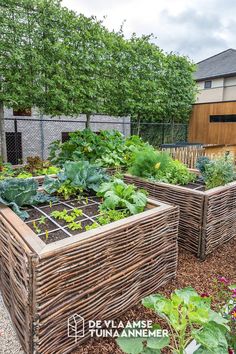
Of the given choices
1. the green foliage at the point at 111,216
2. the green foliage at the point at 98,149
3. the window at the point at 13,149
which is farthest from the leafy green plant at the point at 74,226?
the window at the point at 13,149

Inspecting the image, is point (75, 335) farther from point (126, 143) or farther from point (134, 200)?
point (126, 143)

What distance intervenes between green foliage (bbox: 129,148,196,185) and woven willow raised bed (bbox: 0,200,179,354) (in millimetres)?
1008

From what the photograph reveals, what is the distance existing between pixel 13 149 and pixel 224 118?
8.71 meters

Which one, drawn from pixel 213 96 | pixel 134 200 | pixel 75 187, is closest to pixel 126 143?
pixel 75 187

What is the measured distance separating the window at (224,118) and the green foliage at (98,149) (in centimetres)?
794

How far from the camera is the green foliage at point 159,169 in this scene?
294 centimetres

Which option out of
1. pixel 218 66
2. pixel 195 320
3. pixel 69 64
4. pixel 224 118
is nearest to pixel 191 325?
pixel 195 320

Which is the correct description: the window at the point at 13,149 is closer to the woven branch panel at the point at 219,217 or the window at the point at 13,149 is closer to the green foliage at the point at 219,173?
the green foliage at the point at 219,173

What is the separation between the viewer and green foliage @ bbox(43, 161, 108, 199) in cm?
240

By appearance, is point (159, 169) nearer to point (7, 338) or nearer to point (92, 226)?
point (92, 226)

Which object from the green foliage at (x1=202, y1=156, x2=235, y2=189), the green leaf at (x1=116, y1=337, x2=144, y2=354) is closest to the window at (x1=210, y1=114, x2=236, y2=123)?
the green foliage at (x1=202, y1=156, x2=235, y2=189)

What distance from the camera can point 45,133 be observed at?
8.44 metres

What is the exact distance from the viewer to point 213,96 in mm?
17469

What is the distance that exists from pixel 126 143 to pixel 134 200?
230 centimetres
